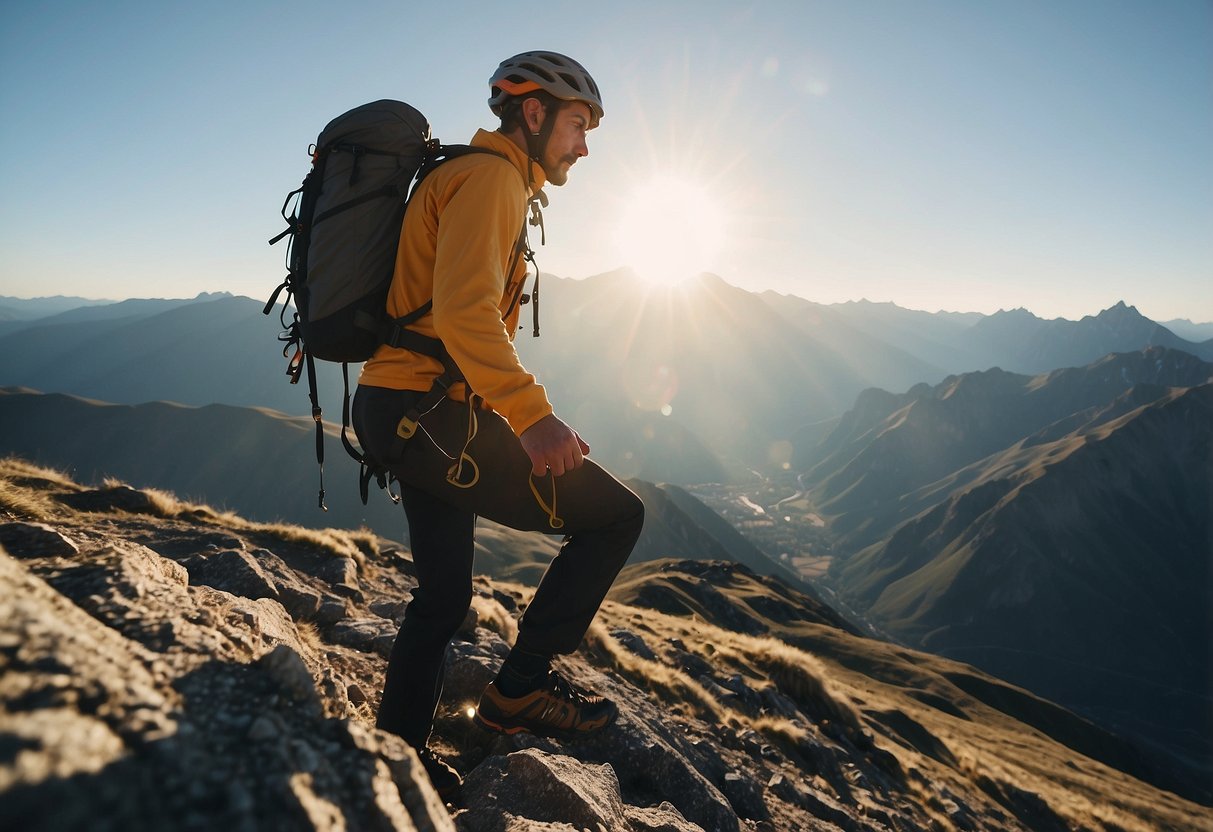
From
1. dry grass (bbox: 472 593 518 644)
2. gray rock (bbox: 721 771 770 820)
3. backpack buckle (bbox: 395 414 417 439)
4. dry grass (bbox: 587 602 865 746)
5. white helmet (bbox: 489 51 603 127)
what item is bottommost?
dry grass (bbox: 587 602 865 746)

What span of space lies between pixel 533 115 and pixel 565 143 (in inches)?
11.8

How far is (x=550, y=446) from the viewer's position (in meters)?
3.35

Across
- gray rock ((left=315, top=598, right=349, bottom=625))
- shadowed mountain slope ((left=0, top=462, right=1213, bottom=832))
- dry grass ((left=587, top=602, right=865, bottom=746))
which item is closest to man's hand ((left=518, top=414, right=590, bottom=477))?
shadowed mountain slope ((left=0, top=462, right=1213, bottom=832))

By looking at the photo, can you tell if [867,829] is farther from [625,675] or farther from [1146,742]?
[1146,742]

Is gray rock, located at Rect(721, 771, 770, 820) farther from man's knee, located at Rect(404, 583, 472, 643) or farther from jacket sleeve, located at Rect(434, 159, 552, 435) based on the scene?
jacket sleeve, located at Rect(434, 159, 552, 435)

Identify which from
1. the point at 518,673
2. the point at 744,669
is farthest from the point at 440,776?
the point at 744,669

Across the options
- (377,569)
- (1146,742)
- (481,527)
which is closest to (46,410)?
(481,527)

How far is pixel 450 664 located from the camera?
20.0 feet

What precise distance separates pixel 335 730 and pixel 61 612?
940 mm

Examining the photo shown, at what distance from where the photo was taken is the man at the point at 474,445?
336 cm

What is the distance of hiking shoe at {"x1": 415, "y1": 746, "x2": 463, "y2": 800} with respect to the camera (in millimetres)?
3789

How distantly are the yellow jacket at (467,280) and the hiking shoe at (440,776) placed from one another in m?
2.30

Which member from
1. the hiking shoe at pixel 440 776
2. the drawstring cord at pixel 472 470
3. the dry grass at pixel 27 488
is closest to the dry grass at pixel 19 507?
the dry grass at pixel 27 488

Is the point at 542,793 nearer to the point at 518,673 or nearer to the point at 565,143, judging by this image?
the point at 518,673
